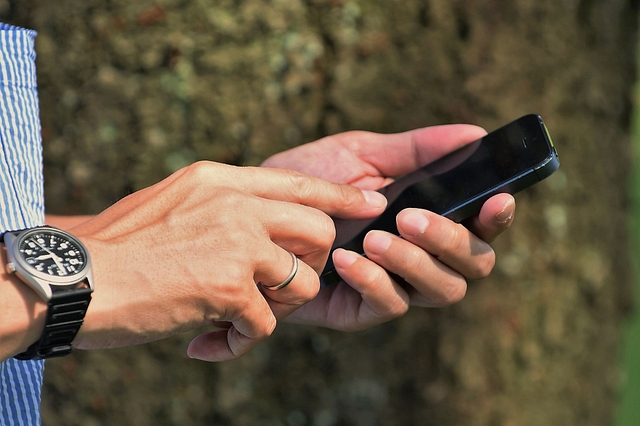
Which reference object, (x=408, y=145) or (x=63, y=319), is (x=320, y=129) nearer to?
(x=408, y=145)

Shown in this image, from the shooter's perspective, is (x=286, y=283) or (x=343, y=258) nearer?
(x=286, y=283)

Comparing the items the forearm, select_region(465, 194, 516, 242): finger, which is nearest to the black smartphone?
select_region(465, 194, 516, 242): finger

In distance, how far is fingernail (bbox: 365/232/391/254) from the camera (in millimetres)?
1189

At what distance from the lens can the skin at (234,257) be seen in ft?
2.86

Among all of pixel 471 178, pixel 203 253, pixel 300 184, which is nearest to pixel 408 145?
pixel 471 178

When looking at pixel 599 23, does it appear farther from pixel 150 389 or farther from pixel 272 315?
pixel 150 389

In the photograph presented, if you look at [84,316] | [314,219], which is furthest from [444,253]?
[84,316]

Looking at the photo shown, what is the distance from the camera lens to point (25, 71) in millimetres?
1160

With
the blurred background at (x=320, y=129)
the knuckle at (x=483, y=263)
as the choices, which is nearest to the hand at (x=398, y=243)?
the knuckle at (x=483, y=263)

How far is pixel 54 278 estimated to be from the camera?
0.81 meters

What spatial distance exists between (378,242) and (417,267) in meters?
0.10

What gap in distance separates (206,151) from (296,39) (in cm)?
40

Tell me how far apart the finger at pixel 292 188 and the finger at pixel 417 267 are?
68 mm

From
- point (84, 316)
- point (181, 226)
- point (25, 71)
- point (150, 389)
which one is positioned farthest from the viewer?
point (150, 389)
